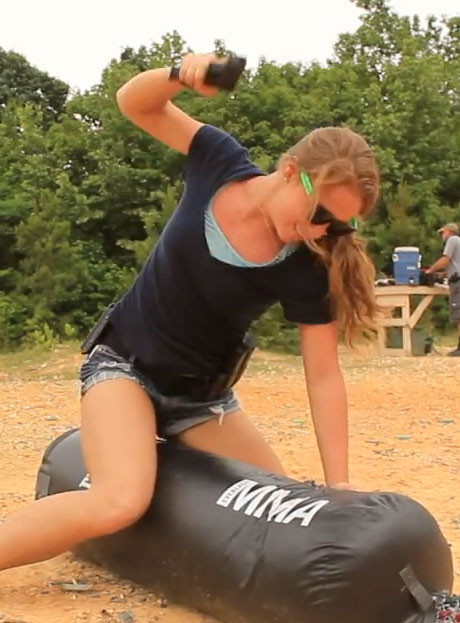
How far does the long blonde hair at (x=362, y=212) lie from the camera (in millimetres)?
2643

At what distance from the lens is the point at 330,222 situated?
2707 millimetres

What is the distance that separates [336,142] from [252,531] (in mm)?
1049

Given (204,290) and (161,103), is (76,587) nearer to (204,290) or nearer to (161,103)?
(204,290)

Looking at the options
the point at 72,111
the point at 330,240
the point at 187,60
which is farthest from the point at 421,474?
the point at 72,111

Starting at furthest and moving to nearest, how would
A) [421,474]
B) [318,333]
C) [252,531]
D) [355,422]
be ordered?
[355,422]
[421,474]
[318,333]
[252,531]

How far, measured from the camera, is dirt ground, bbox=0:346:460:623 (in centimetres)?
284

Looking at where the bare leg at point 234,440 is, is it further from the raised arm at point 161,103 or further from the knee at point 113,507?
the raised arm at point 161,103

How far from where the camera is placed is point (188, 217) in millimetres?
2857

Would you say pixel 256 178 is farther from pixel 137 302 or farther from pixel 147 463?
pixel 147 463

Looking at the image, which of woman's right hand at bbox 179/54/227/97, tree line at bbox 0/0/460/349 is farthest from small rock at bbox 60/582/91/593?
tree line at bbox 0/0/460/349

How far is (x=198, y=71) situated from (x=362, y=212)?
0.59m

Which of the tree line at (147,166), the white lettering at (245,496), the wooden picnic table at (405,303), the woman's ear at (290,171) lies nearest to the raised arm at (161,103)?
the woman's ear at (290,171)

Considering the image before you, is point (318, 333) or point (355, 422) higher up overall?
point (318, 333)

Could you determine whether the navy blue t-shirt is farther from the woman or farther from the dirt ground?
the dirt ground
